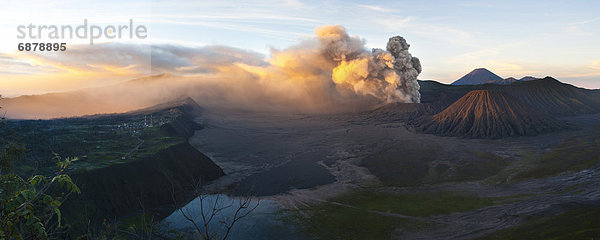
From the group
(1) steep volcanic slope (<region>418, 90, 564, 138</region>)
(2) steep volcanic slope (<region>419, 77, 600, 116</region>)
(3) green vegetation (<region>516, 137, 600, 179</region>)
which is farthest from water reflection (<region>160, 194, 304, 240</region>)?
(2) steep volcanic slope (<region>419, 77, 600, 116</region>)

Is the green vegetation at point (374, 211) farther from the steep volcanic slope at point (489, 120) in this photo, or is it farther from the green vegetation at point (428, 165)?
the steep volcanic slope at point (489, 120)

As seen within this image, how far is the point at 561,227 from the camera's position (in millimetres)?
32750

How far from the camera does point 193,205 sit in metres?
47.9

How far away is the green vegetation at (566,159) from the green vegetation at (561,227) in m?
21.3

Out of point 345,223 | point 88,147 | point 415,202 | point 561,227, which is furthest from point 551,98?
point 88,147

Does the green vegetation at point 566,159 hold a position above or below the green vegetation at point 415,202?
above

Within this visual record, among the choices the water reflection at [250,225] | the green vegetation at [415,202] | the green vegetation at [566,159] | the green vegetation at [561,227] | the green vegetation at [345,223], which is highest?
the green vegetation at [566,159]

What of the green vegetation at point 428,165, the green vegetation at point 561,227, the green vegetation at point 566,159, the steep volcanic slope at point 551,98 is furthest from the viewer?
the steep volcanic slope at point 551,98

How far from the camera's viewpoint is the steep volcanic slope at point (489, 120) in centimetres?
9550

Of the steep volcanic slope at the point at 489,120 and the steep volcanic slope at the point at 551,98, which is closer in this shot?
the steep volcanic slope at the point at 489,120

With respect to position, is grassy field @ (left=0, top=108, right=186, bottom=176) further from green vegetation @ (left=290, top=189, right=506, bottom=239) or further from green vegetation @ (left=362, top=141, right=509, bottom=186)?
green vegetation @ (left=362, top=141, right=509, bottom=186)

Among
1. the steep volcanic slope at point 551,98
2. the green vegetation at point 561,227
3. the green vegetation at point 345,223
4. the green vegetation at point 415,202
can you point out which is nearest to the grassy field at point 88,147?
the green vegetation at point 345,223

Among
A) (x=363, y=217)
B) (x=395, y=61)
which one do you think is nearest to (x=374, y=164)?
(x=363, y=217)

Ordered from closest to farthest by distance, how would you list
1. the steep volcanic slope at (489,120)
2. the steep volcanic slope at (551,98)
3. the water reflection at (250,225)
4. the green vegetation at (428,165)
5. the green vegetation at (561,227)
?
1. the green vegetation at (561,227)
2. the water reflection at (250,225)
3. the green vegetation at (428,165)
4. the steep volcanic slope at (489,120)
5. the steep volcanic slope at (551,98)
